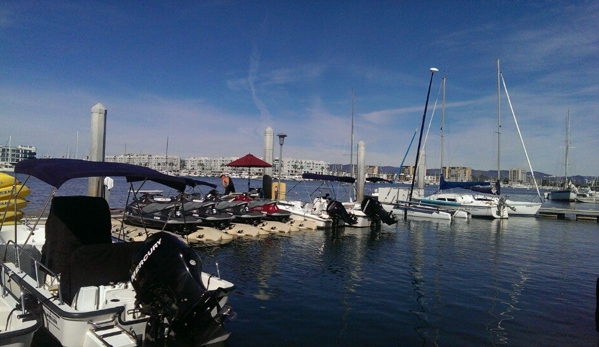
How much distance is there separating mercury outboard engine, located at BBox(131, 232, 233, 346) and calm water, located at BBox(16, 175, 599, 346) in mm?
1648

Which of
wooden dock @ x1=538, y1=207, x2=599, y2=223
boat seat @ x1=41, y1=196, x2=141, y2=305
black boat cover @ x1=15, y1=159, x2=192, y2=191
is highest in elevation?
black boat cover @ x1=15, y1=159, x2=192, y2=191

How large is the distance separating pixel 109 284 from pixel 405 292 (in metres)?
7.21

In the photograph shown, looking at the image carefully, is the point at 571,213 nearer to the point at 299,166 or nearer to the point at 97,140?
the point at 97,140

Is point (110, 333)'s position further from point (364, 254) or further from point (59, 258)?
point (364, 254)

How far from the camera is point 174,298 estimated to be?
568 cm

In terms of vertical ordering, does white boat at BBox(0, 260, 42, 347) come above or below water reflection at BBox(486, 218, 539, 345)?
above

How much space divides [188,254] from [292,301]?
4.03 metres

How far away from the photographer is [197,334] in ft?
18.2

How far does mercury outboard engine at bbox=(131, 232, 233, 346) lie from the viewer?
18.3 ft

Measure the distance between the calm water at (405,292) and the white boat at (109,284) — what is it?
1.76 m

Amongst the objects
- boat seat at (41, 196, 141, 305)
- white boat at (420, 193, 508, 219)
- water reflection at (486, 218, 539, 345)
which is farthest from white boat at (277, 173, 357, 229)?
boat seat at (41, 196, 141, 305)

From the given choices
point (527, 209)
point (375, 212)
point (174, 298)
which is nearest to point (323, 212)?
point (375, 212)

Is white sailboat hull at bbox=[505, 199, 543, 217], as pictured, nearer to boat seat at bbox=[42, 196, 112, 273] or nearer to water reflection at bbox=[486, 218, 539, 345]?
water reflection at bbox=[486, 218, 539, 345]

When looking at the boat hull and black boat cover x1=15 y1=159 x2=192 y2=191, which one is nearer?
black boat cover x1=15 y1=159 x2=192 y2=191
